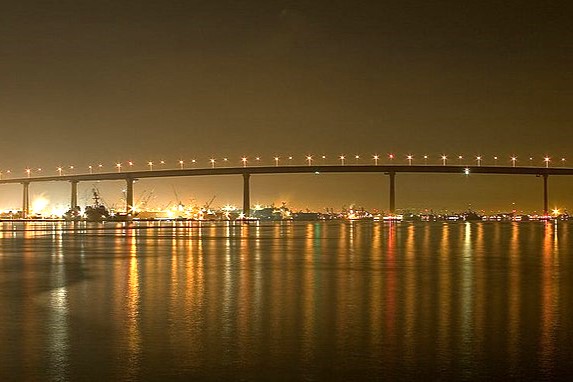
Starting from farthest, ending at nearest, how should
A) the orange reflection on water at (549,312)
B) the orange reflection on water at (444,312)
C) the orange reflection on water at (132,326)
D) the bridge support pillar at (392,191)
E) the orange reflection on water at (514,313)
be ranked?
the bridge support pillar at (392,191) < the orange reflection on water at (444,312) < the orange reflection on water at (514,313) < the orange reflection on water at (549,312) < the orange reflection on water at (132,326)

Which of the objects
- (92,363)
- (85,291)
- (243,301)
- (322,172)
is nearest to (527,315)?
(243,301)

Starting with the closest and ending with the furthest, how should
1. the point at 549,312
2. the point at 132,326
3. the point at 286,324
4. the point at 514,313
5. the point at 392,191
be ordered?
the point at 132,326, the point at 286,324, the point at 514,313, the point at 549,312, the point at 392,191

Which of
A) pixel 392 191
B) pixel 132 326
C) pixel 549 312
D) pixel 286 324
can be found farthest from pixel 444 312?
Answer: pixel 392 191

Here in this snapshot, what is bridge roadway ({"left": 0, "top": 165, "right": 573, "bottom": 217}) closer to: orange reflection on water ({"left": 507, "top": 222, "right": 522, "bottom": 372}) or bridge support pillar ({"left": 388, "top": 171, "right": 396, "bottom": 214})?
bridge support pillar ({"left": 388, "top": 171, "right": 396, "bottom": 214})

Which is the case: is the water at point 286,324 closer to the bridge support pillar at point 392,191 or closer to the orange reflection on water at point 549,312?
the orange reflection on water at point 549,312

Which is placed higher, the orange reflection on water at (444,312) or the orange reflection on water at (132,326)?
the orange reflection on water at (132,326)

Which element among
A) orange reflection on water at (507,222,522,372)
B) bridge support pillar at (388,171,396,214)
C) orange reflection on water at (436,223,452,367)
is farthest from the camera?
bridge support pillar at (388,171,396,214)

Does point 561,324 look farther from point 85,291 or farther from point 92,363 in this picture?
point 85,291

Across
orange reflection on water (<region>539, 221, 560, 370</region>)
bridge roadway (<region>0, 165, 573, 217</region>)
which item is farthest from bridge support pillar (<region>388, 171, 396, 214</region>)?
orange reflection on water (<region>539, 221, 560, 370</region>)

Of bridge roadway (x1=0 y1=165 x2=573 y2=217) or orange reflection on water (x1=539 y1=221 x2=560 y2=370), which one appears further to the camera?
bridge roadway (x1=0 y1=165 x2=573 y2=217)

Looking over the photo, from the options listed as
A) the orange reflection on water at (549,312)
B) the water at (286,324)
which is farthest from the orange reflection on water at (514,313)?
the orange reflection on water at (549,312)

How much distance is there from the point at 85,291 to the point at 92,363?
9.97 metres

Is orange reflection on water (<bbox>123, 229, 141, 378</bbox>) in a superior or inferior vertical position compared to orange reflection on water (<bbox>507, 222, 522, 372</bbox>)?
superior

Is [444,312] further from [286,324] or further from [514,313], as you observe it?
[286,324]
